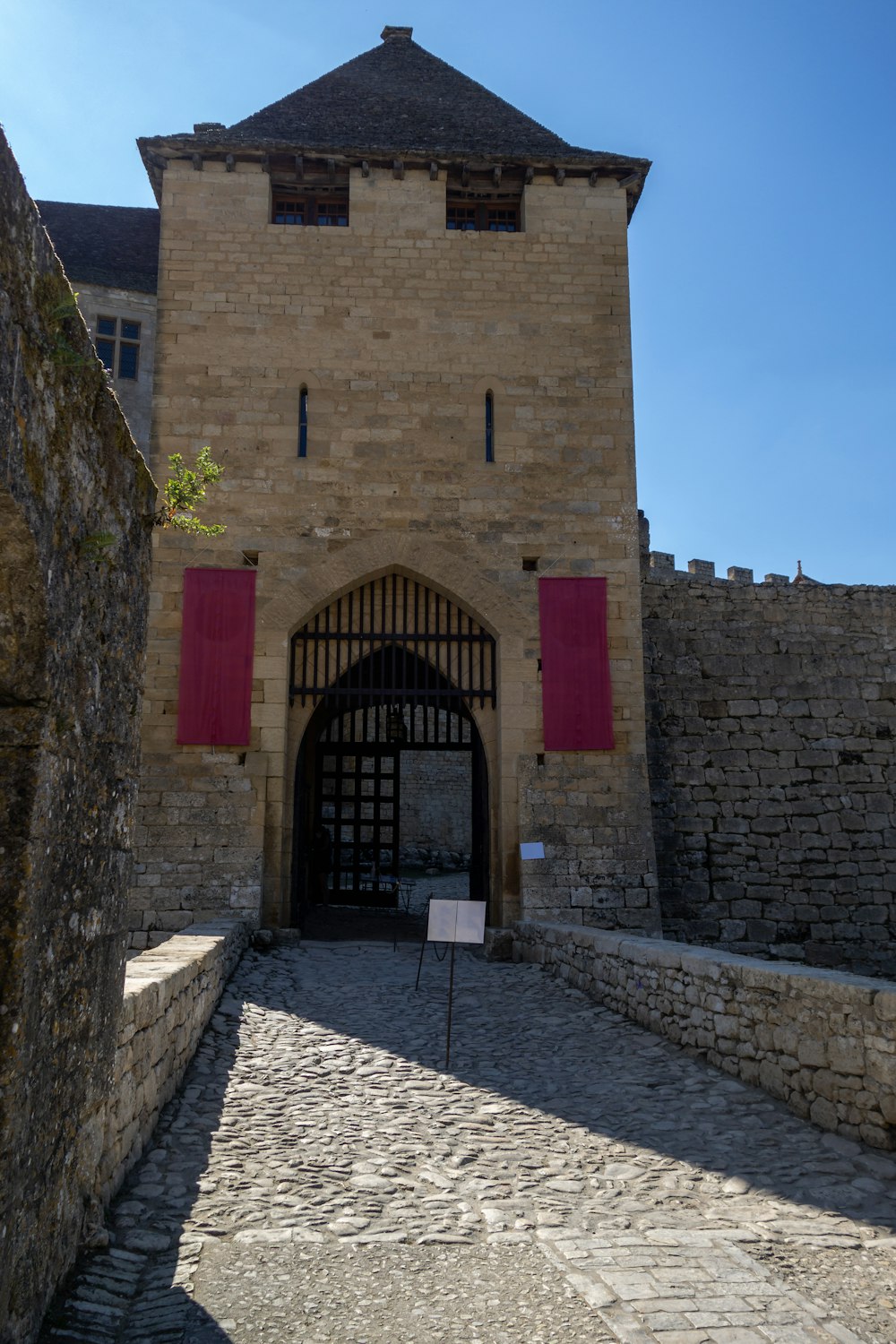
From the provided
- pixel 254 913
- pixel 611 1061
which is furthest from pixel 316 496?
pixel 611 1061

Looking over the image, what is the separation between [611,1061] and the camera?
227 inches

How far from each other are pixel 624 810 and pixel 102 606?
759cm

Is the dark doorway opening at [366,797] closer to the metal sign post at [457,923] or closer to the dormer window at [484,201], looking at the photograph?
the metal sign post at [457,923]

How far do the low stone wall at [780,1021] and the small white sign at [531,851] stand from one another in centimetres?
245

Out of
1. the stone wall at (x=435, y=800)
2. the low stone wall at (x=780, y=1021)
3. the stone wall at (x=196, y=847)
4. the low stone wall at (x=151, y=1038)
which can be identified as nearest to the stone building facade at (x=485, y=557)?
the stone wall at (x=196, y=847)

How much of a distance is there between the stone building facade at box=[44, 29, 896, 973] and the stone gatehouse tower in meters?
0.03

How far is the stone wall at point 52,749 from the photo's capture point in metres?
2.21

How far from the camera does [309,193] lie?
11.3 metres

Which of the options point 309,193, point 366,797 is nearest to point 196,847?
point 366,797

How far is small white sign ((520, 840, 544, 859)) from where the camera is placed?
31.2 feet

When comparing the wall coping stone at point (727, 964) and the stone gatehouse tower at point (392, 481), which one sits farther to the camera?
the stone gatehouse tower at point (392, 481)

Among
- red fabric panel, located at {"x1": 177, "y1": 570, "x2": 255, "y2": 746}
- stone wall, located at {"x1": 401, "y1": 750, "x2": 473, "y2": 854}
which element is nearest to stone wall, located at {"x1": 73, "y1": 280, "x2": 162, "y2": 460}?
red fabric panel, located at {"x1": 177, "y1": 570, "x2": 255, "y2": 746}

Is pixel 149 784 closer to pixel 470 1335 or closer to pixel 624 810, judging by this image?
pixel 624 810

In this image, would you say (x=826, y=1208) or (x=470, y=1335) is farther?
(x=826, y=1208)
